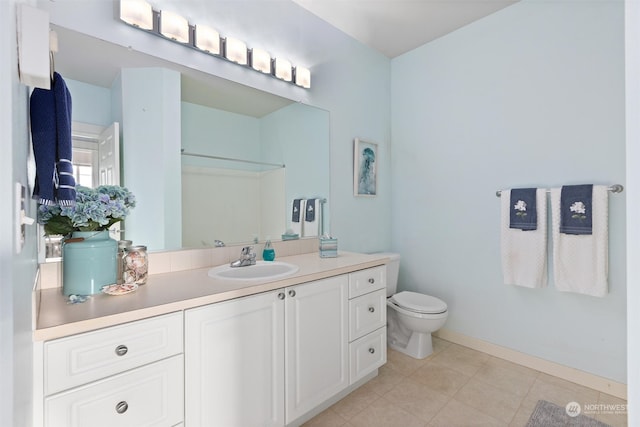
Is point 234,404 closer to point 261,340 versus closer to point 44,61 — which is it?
point 261,340

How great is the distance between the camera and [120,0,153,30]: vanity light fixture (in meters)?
1.42

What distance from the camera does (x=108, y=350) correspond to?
94 centimetres

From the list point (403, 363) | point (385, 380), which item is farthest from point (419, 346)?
point (385, 380)

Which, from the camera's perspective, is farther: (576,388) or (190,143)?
(576,388)

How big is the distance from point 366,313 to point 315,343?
17.2 inches

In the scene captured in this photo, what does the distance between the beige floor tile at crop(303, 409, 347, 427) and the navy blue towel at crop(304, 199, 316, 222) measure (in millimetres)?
1245

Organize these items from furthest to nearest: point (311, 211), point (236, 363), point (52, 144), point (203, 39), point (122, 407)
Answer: point (311, 211) → point (203, 39) → point (236, 363) → point (122, 407) → point (52, 144)

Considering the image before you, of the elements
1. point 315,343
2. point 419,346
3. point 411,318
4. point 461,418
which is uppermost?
point 315,343

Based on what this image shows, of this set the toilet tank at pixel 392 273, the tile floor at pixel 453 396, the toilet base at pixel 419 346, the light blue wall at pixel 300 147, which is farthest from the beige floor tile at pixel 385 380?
the light blue wall at pixel 300 147

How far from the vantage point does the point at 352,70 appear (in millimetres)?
2590

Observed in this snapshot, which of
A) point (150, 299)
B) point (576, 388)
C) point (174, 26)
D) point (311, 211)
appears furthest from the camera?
point (311, 211)

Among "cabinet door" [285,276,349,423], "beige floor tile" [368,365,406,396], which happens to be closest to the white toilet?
"beige floor tile" [368,365,406,396]

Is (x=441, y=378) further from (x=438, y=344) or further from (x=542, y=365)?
(x=542, y=365)

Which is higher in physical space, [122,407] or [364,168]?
[364,168]
